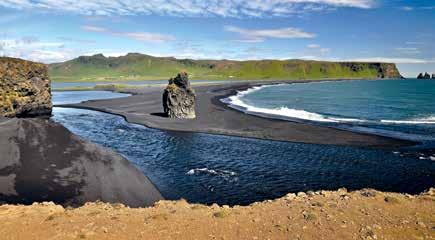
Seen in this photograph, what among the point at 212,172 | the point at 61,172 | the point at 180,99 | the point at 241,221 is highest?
the point at 180,99

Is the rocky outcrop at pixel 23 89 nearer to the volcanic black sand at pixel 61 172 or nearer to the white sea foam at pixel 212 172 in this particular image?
the volcanic black sand at pixel 61 172

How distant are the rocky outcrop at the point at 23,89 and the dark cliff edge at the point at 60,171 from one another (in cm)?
2020

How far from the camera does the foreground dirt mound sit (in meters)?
15.9

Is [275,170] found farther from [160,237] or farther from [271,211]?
[160,237]

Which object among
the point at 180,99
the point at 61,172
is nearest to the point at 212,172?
the point at 61,172

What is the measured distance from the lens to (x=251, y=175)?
103ft

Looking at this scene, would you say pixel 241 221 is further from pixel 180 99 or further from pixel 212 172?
pixel 180 99

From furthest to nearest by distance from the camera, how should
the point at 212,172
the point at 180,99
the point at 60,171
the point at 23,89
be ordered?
1. the point at 180,99
2. the point at 23,89
3. the point at 212,172
4. the point at 60,171

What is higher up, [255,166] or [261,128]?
[261,128]

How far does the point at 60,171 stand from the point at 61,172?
209 mm

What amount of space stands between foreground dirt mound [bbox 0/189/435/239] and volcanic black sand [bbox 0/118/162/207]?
12.9 feet

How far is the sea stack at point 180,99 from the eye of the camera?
63.9m

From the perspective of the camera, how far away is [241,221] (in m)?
17.5

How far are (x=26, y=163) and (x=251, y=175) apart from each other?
18890mm
